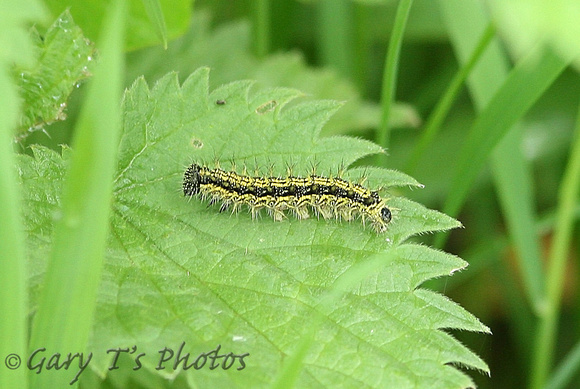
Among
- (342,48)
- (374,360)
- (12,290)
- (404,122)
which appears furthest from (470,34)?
(12,290)

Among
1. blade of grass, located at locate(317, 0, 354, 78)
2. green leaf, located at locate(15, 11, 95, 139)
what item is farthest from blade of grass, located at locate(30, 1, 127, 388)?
blade of grass, located at locate(317, 0, 354, 78)

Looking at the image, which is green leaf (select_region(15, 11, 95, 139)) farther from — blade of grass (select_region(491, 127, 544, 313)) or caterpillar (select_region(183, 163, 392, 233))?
blade of grass (select_region(491, 127, 544, 313))

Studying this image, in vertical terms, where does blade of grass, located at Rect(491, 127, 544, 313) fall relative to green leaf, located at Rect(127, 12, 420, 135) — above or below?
below

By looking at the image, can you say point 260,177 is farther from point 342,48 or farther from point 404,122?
point 342,48

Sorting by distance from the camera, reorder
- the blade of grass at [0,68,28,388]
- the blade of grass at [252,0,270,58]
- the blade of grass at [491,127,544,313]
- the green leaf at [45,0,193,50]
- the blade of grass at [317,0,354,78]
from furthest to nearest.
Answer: the blade of grass at [317,0,354,78], the blade of grass at [252,0,270,58], the blade of grass at [491,127,544,313], the green leaf at [45,0,193,50], the blade of grass at [0,68,28,388]

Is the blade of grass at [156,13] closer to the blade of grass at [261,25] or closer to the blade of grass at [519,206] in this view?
the blade of grass at [261,25]

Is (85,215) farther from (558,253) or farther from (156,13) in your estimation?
(558,253)
